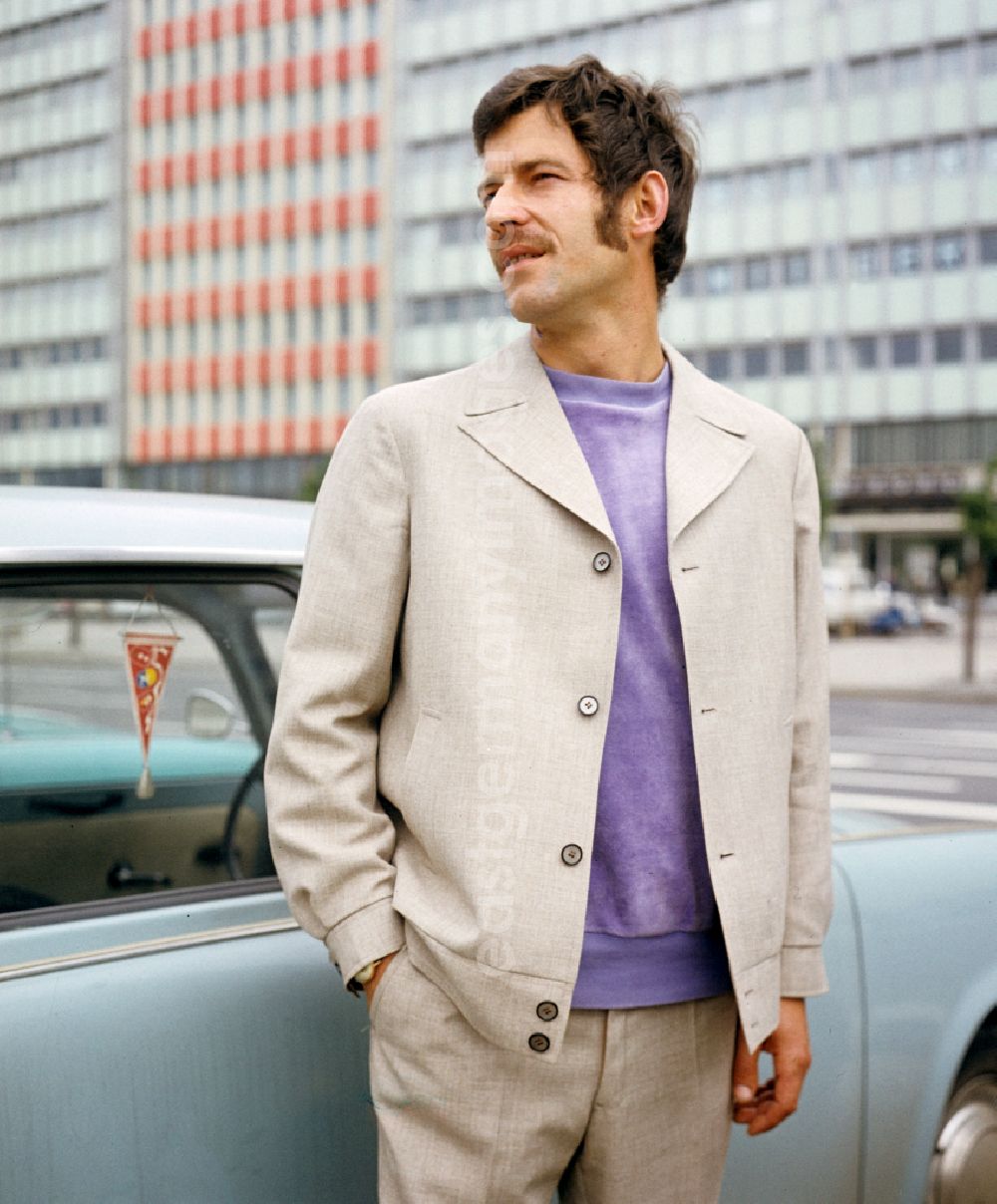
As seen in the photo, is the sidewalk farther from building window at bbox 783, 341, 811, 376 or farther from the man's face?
the man's face

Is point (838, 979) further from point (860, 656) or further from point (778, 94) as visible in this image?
point (778, 94)

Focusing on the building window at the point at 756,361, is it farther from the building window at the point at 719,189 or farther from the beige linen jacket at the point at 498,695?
the beige linen jacket at the point at 498,695

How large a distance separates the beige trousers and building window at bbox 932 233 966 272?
148ft

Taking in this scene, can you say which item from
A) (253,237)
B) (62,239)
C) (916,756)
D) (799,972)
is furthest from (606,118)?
(62,239)

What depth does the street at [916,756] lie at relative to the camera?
10078mm

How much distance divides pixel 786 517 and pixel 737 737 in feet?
0.95

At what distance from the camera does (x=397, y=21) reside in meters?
51.2

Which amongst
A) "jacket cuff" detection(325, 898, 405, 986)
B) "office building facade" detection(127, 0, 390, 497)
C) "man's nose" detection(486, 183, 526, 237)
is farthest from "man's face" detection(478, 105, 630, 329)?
"office building facade" detection(127, 0, 390, 497)

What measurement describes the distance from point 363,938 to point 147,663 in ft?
1.91

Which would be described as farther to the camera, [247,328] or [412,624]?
[247,328]

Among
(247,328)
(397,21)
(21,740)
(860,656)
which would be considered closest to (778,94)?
(397,21)

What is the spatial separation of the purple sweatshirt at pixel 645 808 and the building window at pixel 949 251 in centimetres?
4498

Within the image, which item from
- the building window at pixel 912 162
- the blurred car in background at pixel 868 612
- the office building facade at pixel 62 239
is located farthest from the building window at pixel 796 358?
the office building facade at pixel 62 239

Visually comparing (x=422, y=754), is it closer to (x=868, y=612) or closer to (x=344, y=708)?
(x=344, y=708)
